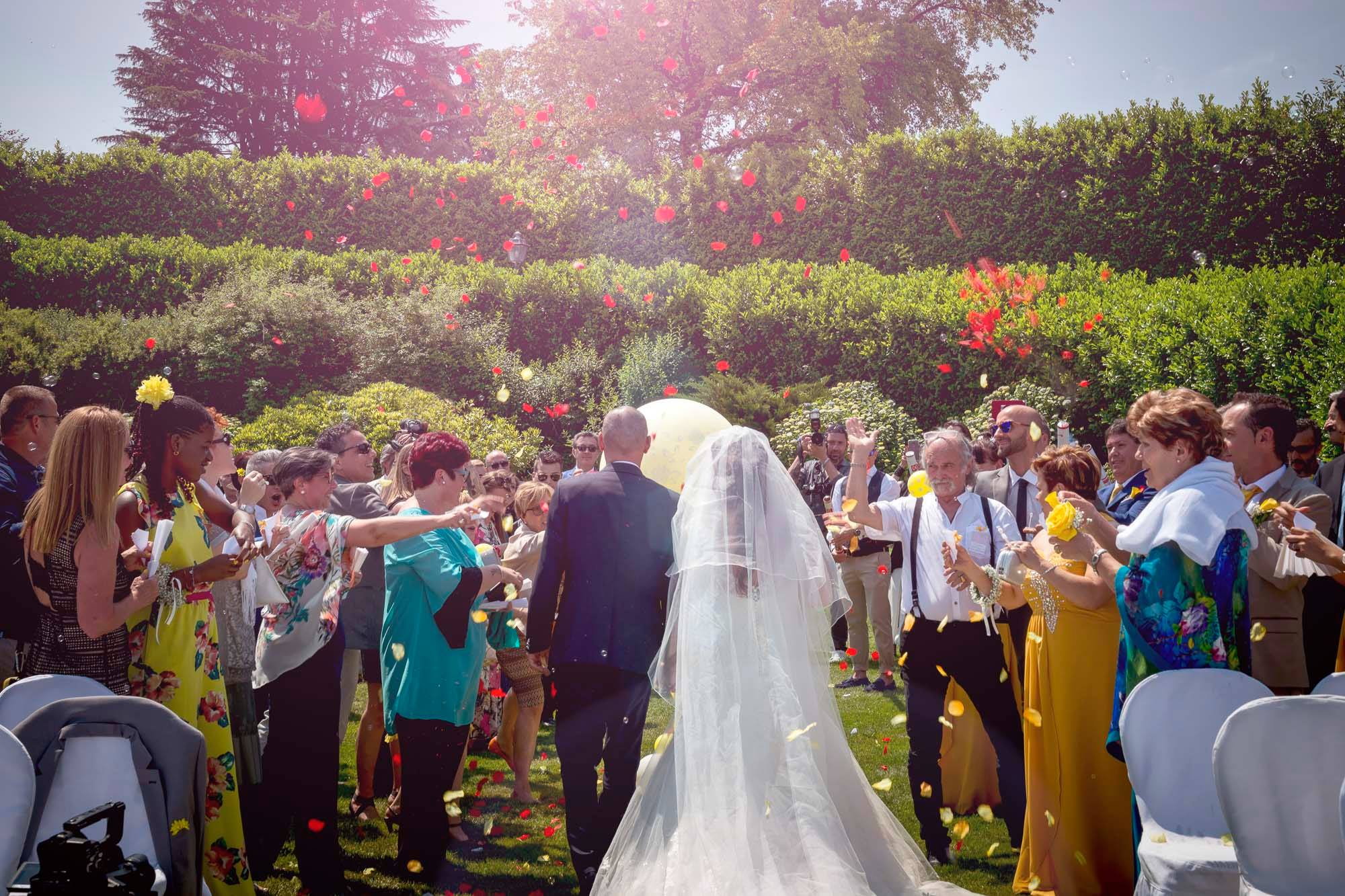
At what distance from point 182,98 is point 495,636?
87.7 ft

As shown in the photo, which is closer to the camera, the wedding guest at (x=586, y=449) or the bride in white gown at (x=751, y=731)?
the bride in white gown at (x=751, y=731)

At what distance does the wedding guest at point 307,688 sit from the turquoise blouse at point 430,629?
16 cm

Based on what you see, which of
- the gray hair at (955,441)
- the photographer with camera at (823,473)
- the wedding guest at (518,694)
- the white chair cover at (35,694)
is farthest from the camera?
the photographer with camera at (823,473)

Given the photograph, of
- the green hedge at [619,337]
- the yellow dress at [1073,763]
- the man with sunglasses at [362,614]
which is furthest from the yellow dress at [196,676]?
the green hedge at [619,337]

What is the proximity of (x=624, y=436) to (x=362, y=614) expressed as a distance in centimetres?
203

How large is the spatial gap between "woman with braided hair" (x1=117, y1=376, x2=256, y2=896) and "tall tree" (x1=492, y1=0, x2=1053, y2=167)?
1986 centimetres

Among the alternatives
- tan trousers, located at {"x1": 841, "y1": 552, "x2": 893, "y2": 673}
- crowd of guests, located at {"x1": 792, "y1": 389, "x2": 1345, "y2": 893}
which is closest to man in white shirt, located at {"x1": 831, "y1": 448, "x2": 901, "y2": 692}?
tan trousers, located at {"x1": 841, "y1": 552, "x2": 893, "y2": 673}

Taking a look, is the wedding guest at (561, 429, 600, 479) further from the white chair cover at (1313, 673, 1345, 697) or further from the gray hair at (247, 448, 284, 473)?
the white chair cover at (1313, 673, 1345, 697)

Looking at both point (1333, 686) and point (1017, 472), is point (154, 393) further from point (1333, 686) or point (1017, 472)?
point (1017, 472)

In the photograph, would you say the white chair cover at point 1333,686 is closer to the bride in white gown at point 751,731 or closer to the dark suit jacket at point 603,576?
the bride in white gown at point 751,731

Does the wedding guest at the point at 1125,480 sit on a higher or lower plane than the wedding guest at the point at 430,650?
Answer: higher

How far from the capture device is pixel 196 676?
367 centimetres

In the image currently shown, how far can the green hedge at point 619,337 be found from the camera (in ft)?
37.8

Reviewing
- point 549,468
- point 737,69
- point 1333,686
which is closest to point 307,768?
point 1333,686
